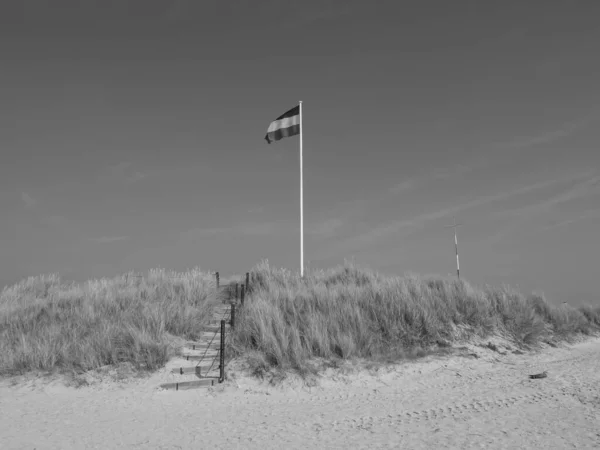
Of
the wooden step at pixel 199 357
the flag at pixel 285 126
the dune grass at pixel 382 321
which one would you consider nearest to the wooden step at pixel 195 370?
the wooden step at pixel 199 357

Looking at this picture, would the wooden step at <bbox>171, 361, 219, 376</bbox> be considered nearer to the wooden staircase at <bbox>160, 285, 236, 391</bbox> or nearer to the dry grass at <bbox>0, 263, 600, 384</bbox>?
the wooden staircase at <bbox>160, 285, 236, 391</bbox>

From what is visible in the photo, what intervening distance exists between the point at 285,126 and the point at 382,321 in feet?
40.0

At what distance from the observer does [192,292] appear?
16.5 m

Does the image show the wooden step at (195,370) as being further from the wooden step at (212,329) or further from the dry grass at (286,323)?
the wooden step at (212,329)

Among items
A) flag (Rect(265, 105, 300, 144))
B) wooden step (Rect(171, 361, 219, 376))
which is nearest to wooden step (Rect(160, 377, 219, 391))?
wooden step (Rect(171, 361, 219, 376))

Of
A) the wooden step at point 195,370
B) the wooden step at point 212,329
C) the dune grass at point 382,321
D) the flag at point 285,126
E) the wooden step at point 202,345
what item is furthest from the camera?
the flag at point 285,126

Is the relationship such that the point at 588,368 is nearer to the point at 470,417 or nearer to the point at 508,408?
the point at 508,408

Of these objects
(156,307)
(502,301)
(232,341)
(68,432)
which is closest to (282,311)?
(232,341)

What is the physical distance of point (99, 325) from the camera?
13.1m

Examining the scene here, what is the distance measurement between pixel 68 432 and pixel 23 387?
3.50m

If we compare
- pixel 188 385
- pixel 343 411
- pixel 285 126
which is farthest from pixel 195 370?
pixel 285 126

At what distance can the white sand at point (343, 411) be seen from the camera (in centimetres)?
709

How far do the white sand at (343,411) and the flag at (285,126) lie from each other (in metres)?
13.5

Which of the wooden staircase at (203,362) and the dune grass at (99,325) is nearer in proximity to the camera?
the wooden staircase at (203,362)
